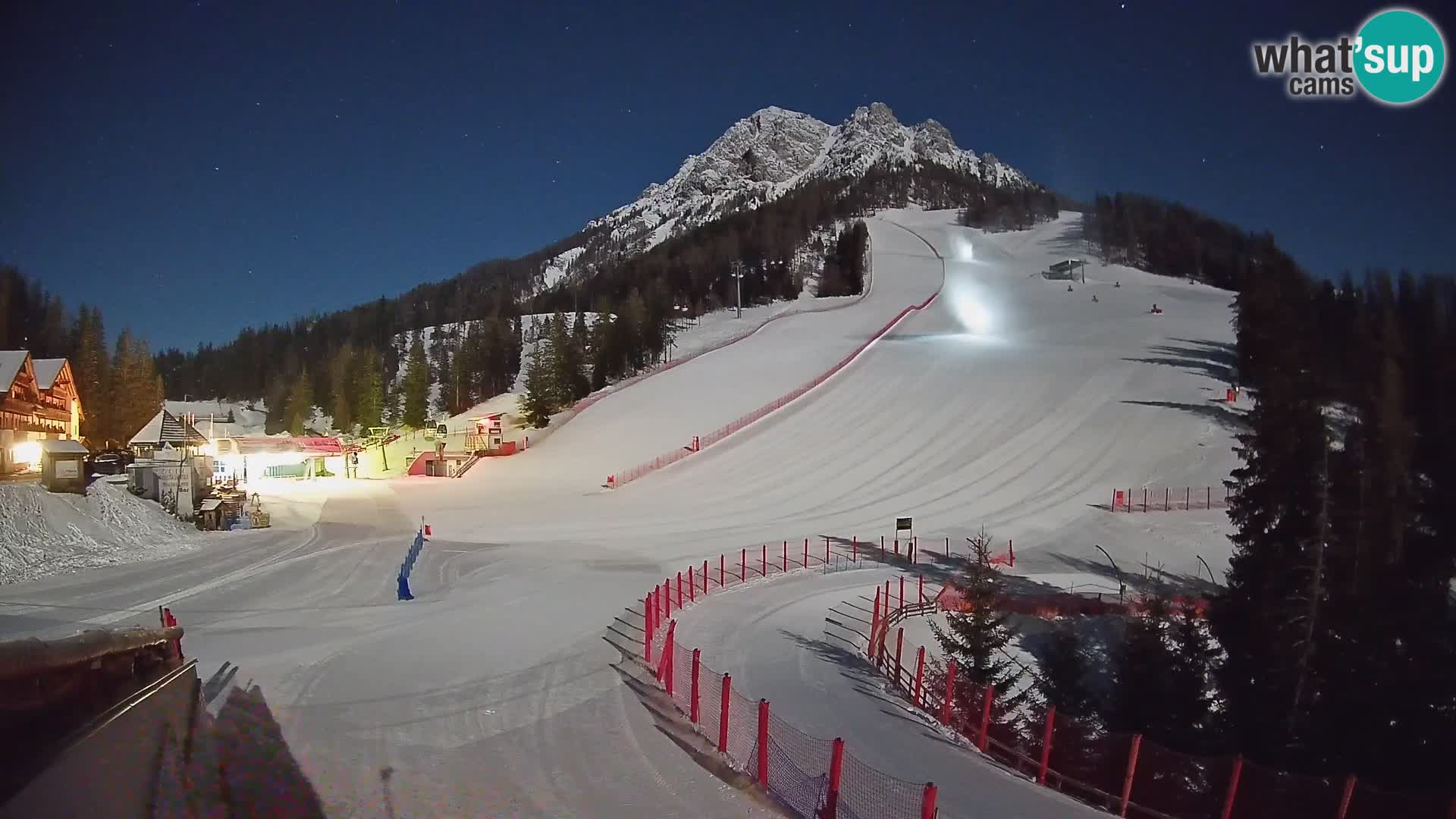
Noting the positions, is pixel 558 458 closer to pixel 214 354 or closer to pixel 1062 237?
pixel 1062 237

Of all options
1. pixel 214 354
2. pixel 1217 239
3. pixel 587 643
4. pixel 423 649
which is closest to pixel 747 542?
pixel 587 643

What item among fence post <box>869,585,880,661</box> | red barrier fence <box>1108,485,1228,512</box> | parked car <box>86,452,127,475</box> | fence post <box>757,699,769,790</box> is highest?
parked car <box>86,452,127,475</box>

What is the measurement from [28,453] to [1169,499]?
4120cm

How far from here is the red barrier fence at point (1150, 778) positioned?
7609mm

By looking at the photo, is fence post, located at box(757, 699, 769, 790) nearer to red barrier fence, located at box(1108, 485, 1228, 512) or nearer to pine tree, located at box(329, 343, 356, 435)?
red barrier fence, located at box(1108, 485, 1228, 512)

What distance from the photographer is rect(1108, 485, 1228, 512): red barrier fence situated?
30.6 m

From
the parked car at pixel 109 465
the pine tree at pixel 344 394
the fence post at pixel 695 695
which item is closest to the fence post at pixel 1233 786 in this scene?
the fence post at pixel 695 695

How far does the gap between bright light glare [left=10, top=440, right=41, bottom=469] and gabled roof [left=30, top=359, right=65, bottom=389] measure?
589 centimetres

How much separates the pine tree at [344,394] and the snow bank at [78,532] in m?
71.9

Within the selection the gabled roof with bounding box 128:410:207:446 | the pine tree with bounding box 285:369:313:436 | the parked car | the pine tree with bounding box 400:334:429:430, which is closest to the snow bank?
the parked car

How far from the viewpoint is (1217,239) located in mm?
104562

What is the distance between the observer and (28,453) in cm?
2631

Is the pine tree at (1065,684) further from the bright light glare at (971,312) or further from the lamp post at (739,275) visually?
the lamp post at (739,275)

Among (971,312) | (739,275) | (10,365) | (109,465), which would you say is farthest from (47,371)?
(739,275)
